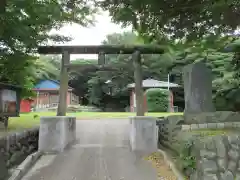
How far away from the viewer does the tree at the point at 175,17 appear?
5632 mm

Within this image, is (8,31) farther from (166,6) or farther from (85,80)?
(85,80)

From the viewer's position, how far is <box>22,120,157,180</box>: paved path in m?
6.22

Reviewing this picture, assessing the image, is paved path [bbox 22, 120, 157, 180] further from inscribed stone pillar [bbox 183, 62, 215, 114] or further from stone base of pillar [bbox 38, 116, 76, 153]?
inscribed stone pillar [bbox 183, 62, 215, 114]

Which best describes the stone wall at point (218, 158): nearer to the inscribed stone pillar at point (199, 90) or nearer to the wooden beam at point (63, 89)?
the inscribed stone pillar at point (199, 90)

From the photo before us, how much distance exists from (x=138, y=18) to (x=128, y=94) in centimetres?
2638

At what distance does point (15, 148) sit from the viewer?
7.50m

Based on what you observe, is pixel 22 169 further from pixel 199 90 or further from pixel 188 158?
pixel 199 90

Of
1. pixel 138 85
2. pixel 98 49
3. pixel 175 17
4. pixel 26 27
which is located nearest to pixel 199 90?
pixel 138 85

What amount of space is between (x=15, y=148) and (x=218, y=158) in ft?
16.7

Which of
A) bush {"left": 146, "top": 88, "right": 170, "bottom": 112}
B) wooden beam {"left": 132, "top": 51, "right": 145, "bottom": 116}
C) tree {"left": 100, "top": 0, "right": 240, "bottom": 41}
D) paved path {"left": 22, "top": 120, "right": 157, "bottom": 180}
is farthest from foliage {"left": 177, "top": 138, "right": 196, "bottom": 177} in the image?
bush {"left": 146, "top": 88, "right": 170, "bottom": 112}

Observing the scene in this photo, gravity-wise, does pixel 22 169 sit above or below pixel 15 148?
below

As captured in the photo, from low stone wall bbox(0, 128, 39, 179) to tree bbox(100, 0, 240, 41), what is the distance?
12.9 feet

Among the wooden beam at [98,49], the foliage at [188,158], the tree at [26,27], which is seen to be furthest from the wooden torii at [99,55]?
the foliage at [188,158]

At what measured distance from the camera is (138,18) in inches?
→ 270
